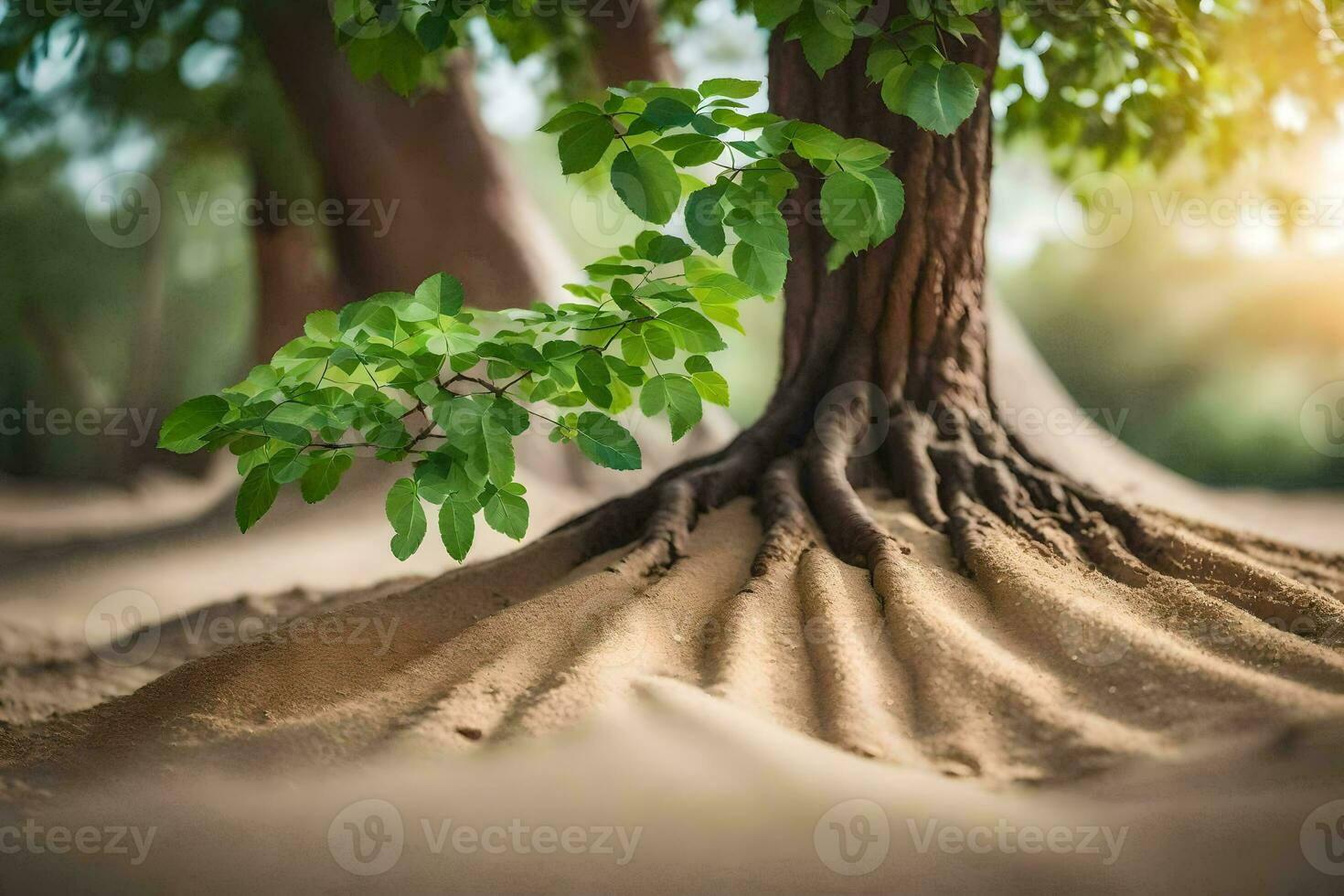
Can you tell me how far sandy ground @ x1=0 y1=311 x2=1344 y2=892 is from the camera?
3.99ft

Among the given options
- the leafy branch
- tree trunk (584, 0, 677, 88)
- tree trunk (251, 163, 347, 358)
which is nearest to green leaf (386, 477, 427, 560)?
the leafy branch

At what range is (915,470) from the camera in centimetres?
233

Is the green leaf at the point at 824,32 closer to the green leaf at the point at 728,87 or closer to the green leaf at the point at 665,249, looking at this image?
the green leaf at the point at 728,87

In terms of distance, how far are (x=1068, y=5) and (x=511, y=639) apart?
84.3 inches

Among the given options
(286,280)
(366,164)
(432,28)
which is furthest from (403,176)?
(432,28)

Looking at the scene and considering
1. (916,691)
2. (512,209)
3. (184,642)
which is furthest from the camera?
(512,209)

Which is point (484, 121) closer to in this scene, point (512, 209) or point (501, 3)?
point (512, 209)

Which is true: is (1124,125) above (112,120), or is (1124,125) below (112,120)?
below

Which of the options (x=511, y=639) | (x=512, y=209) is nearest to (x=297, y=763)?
(x=511, y=639)

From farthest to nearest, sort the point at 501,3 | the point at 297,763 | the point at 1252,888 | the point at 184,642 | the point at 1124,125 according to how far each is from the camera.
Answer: the point at 1124,125
the point at 184,642
the point at 501,3
the point at 297,763
the point at 1252,888

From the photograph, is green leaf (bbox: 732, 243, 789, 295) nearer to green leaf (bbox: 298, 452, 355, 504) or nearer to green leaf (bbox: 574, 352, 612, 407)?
green leaf (bbox: 574, 352, 612, 407)

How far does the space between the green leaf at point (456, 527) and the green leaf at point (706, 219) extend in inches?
21.5

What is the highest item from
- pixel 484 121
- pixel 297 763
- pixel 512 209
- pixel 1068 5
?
pixel 484 121

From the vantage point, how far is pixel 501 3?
1.67m
